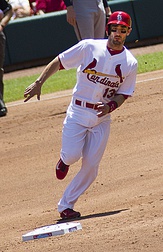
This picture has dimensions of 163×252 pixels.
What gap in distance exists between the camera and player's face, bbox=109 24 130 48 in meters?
7.16

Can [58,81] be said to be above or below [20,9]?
below

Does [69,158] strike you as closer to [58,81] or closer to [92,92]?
[92,92]

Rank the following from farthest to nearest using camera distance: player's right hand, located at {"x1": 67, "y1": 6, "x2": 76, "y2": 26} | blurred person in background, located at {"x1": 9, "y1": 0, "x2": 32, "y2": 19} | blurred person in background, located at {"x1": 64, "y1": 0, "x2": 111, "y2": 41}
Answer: blurred person in background, located at {"x1": 9, "y1": 0, "x2": 32, "y2": 19} < blurred person in background, located at {"x1": 64, "y1": 0, "x2": 111, "y2": 41} < player's right hand, located at {"x1": 67, "y1": 6, "x2": 76, "y2": 26}

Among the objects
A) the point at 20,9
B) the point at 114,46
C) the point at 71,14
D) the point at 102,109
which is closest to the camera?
the point at 102,109

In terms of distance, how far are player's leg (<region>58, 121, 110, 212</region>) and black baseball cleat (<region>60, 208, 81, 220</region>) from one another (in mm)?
38

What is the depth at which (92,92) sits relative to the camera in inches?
287

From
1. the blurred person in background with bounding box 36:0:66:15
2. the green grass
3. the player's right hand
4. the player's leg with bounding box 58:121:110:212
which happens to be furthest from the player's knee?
the blurred person in background with bounding box 36:0:66:15

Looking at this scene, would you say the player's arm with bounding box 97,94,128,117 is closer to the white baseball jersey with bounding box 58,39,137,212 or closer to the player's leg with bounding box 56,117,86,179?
the white baseball jersey with bounding box 58,39,137,212

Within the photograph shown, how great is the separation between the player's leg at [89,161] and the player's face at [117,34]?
74 centimetres

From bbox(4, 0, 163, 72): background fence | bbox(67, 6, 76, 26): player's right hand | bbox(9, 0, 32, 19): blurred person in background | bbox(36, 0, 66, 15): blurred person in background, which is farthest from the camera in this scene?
bbox(36, 0, 66, 15): blurred person in background

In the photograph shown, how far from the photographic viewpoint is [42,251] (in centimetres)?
616

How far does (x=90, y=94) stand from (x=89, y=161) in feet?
1.97

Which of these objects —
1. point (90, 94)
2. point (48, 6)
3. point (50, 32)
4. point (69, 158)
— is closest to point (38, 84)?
point (90, 94)

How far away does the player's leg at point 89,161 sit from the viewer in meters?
7.37
